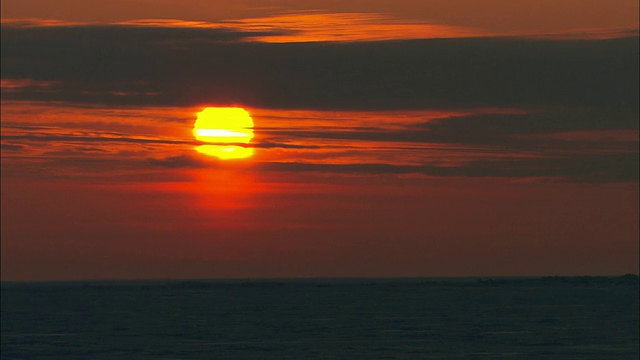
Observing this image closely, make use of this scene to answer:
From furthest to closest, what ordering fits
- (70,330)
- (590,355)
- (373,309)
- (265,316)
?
(373,309), (265,316), (70,330), (590,355)

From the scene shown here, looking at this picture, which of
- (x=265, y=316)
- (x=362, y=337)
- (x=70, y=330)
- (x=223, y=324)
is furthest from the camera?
(x=265, y=316)

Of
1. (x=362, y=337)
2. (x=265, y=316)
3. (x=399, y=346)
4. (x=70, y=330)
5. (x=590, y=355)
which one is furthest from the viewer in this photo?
(x=265, y=316)

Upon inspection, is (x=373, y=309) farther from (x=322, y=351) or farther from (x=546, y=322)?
(x=322, y=351)

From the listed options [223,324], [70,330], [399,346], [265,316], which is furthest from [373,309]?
[399,346]

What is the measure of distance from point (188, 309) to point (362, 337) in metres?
28.2

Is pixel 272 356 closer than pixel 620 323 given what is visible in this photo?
Yes

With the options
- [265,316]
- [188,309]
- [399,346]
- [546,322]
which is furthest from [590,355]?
[188,309]

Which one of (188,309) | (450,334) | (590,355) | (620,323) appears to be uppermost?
(188,309)

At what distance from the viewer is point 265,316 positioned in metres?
62.8

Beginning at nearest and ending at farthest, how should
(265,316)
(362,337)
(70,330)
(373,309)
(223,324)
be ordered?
(362,337), (70,330), (223,324), (265,316), (373,309)

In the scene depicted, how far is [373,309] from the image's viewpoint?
6950 centimetres

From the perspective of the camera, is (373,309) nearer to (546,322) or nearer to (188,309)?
(188,309)

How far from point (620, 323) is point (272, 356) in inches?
847

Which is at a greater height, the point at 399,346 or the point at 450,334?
the point at 450,334
